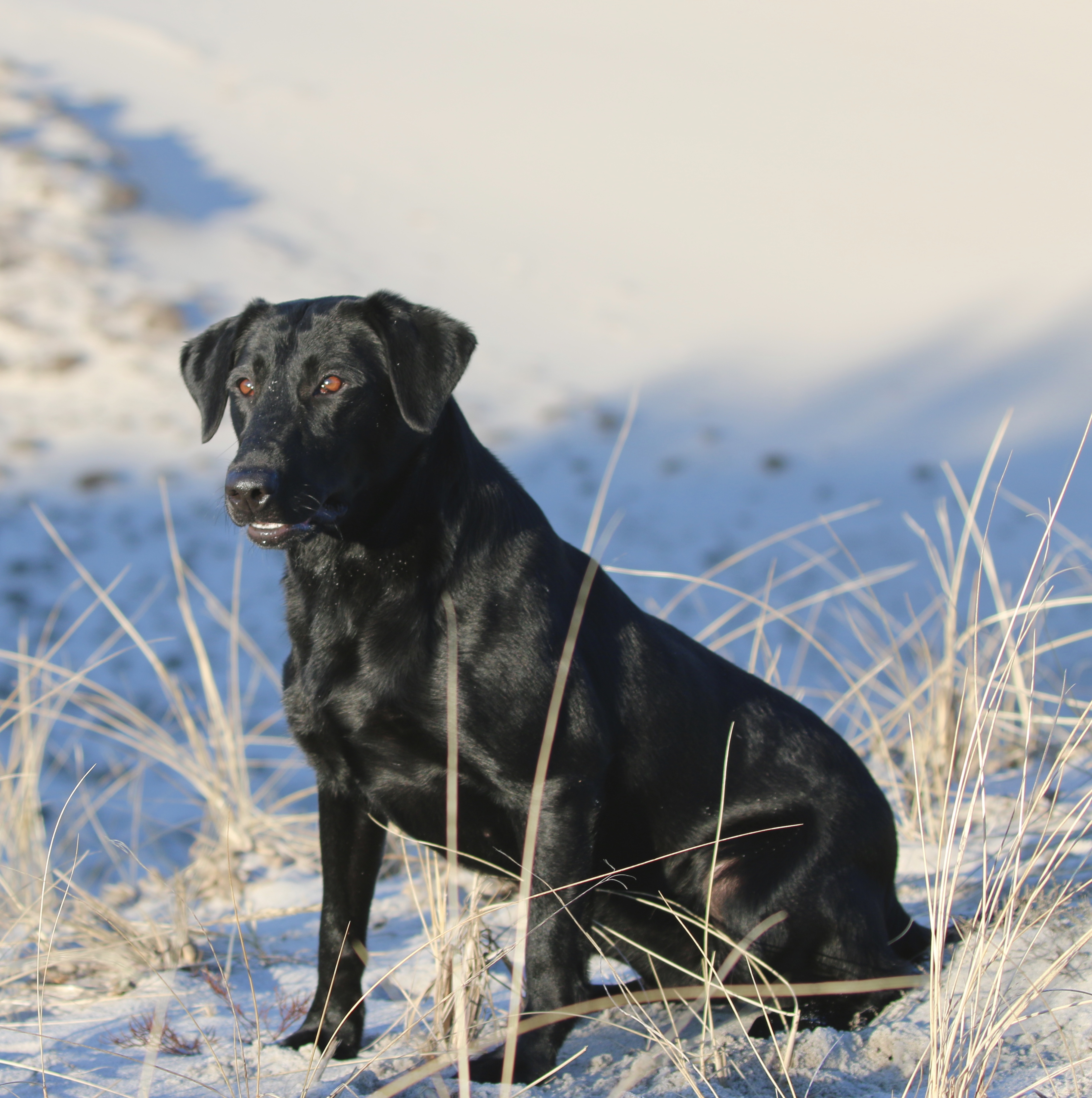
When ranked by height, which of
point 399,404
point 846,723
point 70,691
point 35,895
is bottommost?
point 846,723

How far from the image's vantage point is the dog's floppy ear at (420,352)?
2.26 meters

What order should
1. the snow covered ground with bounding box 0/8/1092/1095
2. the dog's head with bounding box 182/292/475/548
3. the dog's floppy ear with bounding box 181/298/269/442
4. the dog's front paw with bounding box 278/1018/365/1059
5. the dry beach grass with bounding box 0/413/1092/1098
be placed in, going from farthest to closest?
the snow covered ground with bounding box 0/8/1092/1095 → the dog's floppy ear with bounding box 181/298/269/442 → the dog's front paw with bounding box 278/1018/365/1059 → the dog's head with bounding box 182/292/475/548 → the dry beach grass with bounding box 0/413/1092/1098

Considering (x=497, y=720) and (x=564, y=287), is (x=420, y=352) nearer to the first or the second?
(x=497, y=720)

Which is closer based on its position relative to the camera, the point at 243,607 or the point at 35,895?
the point at 35,895

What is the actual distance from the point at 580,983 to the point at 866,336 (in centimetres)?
1125

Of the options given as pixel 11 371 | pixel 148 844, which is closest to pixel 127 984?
pixel 148 844

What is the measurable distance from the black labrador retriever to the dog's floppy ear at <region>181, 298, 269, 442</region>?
10 centimetres

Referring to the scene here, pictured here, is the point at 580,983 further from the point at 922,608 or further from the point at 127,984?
the point at 922,608

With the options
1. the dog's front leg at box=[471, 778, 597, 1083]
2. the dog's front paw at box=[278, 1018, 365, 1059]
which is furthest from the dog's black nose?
the dog's front paw at box=[278, 1018, 365, 1059]

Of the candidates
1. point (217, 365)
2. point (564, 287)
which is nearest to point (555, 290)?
point (564, 287)

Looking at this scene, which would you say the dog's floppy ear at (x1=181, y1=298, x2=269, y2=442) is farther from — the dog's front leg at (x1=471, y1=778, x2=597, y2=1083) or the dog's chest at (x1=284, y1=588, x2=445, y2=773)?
the dog's front leg at (x1=471, y1=778, x2=597, y2=1083)

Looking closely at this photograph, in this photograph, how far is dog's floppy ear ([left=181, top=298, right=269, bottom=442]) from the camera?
261 cm

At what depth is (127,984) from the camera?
8.71ft

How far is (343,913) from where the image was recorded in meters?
2.40
